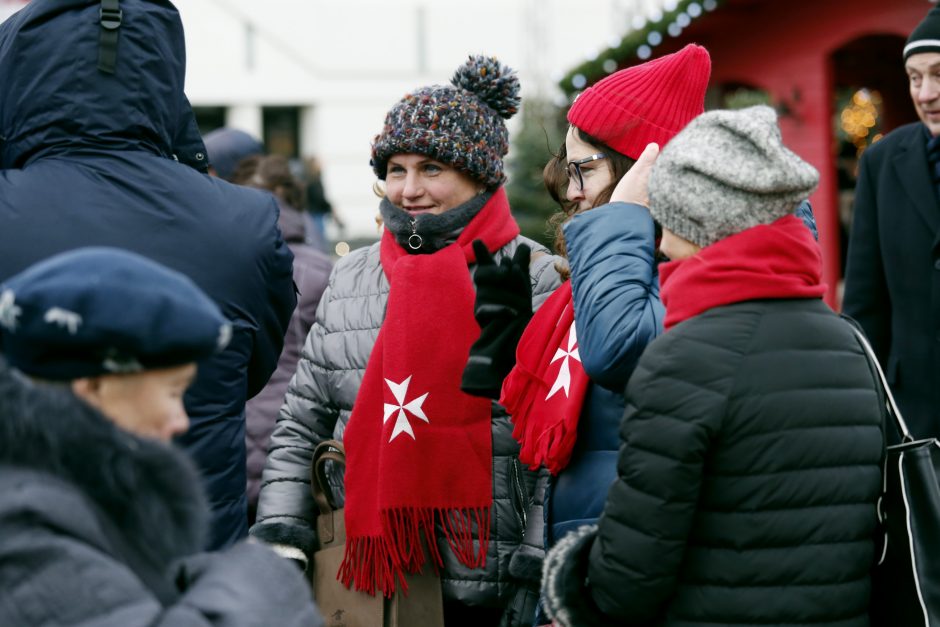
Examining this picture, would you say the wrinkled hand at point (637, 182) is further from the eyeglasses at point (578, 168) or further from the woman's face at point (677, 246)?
the woman's face at point (677, 246)

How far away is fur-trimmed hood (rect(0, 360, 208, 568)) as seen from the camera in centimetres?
177

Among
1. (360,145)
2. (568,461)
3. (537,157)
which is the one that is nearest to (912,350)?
(568,461)

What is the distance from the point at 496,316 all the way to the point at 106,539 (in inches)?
54.8

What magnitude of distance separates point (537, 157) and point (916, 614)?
11.5 m

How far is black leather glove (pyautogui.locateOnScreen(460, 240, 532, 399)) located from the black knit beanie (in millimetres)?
1979

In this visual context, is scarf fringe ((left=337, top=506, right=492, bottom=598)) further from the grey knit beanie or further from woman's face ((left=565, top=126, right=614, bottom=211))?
the grey knit beanie

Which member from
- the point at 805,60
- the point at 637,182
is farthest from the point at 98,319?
the point at 805,60

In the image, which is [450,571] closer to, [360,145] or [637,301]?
[637,301]

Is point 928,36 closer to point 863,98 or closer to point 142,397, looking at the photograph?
point 142,397

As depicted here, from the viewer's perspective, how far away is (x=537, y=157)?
13734 mm

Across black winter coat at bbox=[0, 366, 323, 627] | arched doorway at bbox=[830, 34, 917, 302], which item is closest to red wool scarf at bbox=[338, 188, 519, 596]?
black winter coat at bbox=[0, 366, 323, 627]

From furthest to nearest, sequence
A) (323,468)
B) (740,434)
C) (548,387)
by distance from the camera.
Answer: (323,468), (548,387), (740,434)

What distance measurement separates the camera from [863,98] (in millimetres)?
13578

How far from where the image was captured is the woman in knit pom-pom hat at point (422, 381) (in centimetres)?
319
